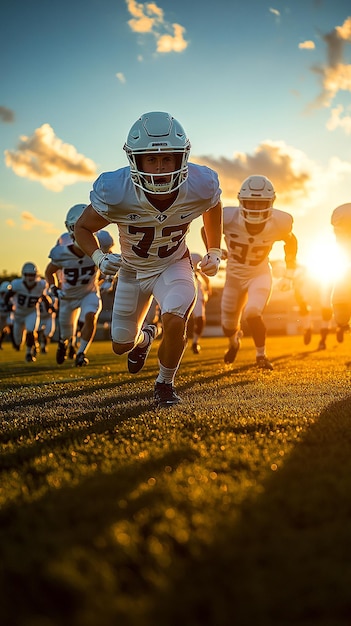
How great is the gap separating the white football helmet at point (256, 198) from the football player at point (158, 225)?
308 centimetres

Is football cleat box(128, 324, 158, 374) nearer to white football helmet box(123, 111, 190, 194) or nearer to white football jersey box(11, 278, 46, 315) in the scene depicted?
white football helmet box(123, 111, 190, 194)

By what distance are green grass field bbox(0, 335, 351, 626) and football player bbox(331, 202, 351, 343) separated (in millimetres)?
4815

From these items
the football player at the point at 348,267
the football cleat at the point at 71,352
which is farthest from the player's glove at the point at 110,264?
the football cleat at the point at 71,352

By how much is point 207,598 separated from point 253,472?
1003mm

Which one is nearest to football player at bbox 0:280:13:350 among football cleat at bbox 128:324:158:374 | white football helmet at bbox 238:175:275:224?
white football helmet at bbox 238:175:275:224

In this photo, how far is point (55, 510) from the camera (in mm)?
2049

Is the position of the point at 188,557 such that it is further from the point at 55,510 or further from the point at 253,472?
the point at 253,472

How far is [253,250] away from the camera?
8930 mm

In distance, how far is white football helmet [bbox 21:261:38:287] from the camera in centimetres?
1638

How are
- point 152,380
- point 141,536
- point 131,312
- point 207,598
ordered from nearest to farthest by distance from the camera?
point 207,598
point 141,536
point 131,312
point 152,380

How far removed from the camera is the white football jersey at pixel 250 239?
348 inches

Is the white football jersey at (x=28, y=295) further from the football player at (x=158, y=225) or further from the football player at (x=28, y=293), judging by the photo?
the football player at (x=158, y=225)

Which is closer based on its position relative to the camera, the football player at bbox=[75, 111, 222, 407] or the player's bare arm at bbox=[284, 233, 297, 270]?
the football player at bbox=[75, 111, 222, 407]

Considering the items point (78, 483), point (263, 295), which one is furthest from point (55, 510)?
point (263, 295)
